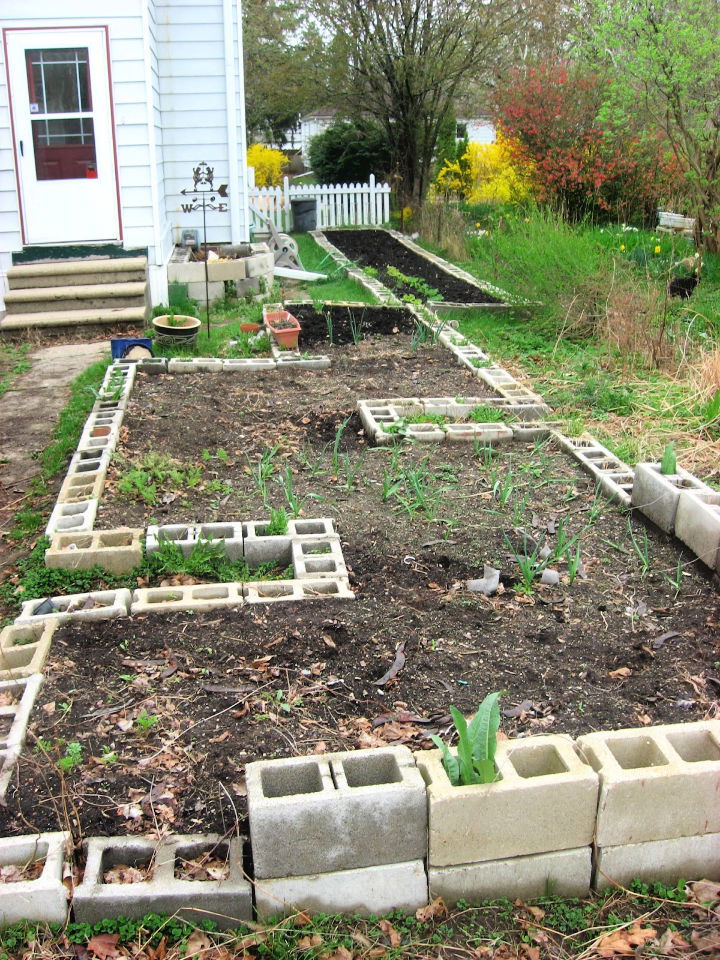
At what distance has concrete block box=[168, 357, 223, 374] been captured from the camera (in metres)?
6.87

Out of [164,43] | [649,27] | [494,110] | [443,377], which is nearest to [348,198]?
[494,110]

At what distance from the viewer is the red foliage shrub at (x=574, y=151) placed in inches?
517

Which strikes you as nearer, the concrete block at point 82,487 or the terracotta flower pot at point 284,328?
the concrete block at point 82,487

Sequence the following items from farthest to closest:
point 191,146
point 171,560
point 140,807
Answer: point 191,146, point 171,560, point 140,807

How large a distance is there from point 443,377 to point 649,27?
441 cm

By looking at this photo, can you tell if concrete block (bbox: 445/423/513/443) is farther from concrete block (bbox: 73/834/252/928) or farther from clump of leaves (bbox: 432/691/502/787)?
concrete block (bbox: 73/834/252/928)

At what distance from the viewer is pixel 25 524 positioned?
15.1ft

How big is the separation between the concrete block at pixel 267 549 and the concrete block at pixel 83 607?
61cm

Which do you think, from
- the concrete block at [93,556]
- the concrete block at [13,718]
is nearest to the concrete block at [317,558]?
the concrete block at [93,556]

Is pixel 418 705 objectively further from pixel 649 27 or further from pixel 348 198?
pixel 348 198

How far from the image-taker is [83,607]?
341 centimetres

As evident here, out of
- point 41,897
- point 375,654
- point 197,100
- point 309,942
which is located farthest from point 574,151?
point 41,897

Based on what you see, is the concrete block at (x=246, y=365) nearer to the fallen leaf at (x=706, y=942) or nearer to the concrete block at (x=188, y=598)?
the concrete block at (x=188, y=598)

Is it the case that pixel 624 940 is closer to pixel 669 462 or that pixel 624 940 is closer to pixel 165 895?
pixel 165 895
